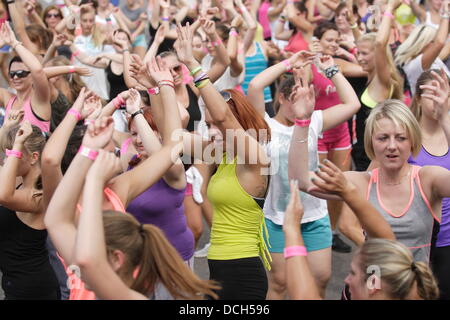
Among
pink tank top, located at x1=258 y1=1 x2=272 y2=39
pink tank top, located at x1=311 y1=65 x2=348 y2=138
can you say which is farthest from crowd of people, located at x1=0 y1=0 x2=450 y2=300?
pink tank top, located at x1=258 y1=1 x2=272 y2=39

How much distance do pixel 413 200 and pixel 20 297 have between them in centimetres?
225

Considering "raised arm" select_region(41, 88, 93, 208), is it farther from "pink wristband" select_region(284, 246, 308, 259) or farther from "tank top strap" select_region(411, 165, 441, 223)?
"tank top strap" select_region(411, 165, 441, 223)

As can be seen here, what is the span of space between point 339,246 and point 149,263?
4278mm

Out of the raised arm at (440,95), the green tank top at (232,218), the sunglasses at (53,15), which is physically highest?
the raised arm at (440,95)

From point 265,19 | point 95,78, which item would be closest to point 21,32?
point 95,78

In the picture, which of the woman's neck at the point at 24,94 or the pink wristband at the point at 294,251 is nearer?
the pink wristband at the point at 294,251

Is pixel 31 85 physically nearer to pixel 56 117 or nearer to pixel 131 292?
pixel 56 117

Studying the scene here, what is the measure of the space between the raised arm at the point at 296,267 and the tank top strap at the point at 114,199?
0.83 m

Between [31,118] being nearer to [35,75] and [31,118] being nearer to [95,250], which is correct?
[35,75]

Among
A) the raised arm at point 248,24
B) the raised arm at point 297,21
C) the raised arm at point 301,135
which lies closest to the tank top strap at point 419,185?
the raised arm at point 301,135

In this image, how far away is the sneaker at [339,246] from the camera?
657 cm

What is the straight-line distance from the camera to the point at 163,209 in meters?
4.22

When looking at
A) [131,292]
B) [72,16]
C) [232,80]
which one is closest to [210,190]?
[131,292]

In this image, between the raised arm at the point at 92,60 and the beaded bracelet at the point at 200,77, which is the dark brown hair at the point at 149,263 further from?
the raised arm at the point at 92,60
